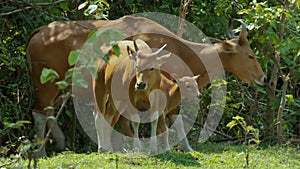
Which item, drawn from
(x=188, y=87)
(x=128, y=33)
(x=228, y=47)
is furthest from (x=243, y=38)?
(x=128, y=33)

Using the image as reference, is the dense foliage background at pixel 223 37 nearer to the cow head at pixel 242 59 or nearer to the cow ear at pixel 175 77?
the cow head at pixel 242 59

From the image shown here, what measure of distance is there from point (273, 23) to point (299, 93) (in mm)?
3632

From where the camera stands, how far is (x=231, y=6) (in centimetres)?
955

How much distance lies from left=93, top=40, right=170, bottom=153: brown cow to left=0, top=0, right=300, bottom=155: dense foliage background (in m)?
0.62

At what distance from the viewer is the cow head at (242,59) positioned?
8.83 m

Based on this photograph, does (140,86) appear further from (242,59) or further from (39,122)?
(242,59)

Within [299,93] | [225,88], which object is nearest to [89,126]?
[225,88]

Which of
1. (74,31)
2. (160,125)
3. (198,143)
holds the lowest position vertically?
(198,143)

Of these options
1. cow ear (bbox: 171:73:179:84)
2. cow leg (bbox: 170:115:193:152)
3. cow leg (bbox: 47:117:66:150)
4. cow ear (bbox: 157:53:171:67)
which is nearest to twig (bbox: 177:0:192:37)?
cow ear (bbox: 171:73:179:84)

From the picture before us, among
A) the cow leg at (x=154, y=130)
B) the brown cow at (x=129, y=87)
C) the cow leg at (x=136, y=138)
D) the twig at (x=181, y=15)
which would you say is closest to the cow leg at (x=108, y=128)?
the brown cow at (x=129, y=87)

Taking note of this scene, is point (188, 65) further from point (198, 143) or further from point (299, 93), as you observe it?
point (299, 93)

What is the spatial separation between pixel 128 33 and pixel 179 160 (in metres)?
2.15

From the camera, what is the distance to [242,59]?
29.0ft

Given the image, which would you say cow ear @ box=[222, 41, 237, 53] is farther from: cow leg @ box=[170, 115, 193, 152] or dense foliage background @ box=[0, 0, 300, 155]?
cow leg @ box=[170, 115, 193, 152]
